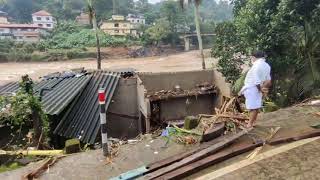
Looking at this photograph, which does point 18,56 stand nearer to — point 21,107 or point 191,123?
point 21,107

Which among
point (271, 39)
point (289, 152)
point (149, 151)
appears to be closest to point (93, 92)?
point (271, 39)

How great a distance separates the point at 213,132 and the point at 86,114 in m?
6.21

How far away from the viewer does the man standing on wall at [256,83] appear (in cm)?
525

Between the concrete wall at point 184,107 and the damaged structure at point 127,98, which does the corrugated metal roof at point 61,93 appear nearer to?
the damaged structure at point 127,98

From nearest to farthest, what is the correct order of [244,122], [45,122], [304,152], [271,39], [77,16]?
[304,152]
[244,122]
[45,122]
[271,39]
[77,16]

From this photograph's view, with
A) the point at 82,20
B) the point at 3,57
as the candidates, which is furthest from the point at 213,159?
the point at 82,20

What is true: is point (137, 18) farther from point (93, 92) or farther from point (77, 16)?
point (93, 92)

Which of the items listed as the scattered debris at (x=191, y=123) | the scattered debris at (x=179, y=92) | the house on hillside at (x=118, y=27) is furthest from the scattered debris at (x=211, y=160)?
the house on hillside at (x=118, y=27)

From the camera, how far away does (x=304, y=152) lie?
4453 mm

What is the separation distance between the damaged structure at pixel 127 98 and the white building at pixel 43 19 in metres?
61.2

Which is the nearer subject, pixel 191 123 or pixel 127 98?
pixel 191 123

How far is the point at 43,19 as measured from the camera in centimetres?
7131

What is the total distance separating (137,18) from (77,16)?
13668mm

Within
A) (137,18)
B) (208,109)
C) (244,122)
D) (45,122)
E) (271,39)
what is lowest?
(208,109)
